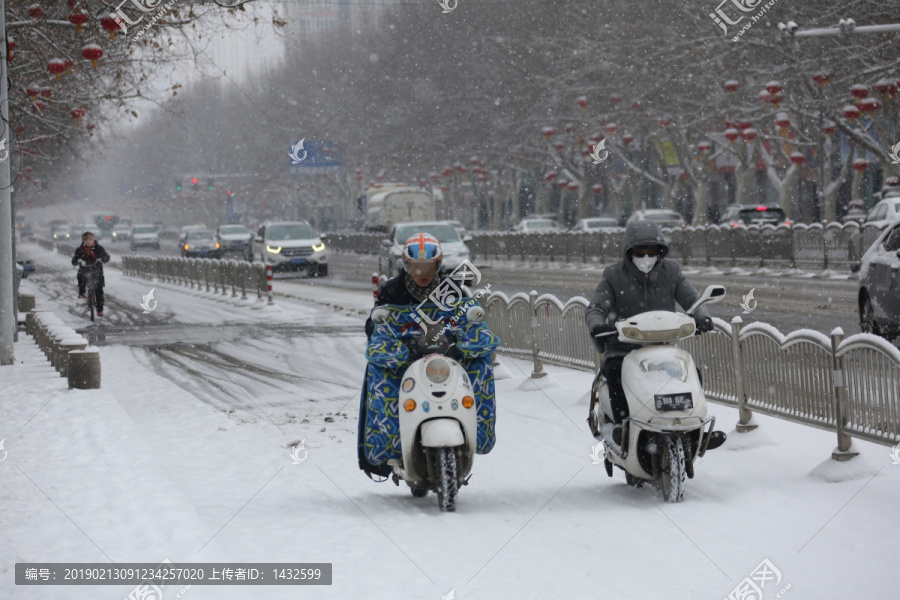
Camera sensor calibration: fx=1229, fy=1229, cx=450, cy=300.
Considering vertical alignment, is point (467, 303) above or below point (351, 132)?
below

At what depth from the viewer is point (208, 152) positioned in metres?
113

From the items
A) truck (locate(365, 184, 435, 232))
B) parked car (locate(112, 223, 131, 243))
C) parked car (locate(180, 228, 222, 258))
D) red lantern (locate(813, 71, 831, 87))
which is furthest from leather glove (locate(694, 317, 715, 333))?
parked car (locate(112, 223, 131, 243))

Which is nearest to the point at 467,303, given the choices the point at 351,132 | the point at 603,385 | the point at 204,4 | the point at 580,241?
the point at 603,385

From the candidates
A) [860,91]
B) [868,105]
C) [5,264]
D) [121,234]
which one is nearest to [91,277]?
[5,264]

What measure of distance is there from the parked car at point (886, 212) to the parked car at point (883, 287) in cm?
1219

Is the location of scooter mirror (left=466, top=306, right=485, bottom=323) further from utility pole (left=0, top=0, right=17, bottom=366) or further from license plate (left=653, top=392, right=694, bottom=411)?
utility pole (left=0, top=0, right=17, bottom=366)

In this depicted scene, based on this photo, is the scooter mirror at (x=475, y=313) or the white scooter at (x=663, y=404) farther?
the scooter mirror at (x=475, y=313)

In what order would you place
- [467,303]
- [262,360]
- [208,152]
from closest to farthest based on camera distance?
[467,303]
[262,360]
[208,152]

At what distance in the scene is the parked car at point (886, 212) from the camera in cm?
2797

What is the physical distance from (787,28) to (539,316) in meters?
13.3

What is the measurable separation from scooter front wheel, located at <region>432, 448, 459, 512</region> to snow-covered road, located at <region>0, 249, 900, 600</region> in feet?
0.44

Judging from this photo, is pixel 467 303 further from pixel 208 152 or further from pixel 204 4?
pixel 208 152

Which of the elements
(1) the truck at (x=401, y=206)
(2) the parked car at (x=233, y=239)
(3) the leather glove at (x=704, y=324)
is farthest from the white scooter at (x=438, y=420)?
(1) the truck at (x=401, y=206)

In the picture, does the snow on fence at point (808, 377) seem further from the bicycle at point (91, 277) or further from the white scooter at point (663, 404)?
the bicycle at point (91, 277)
